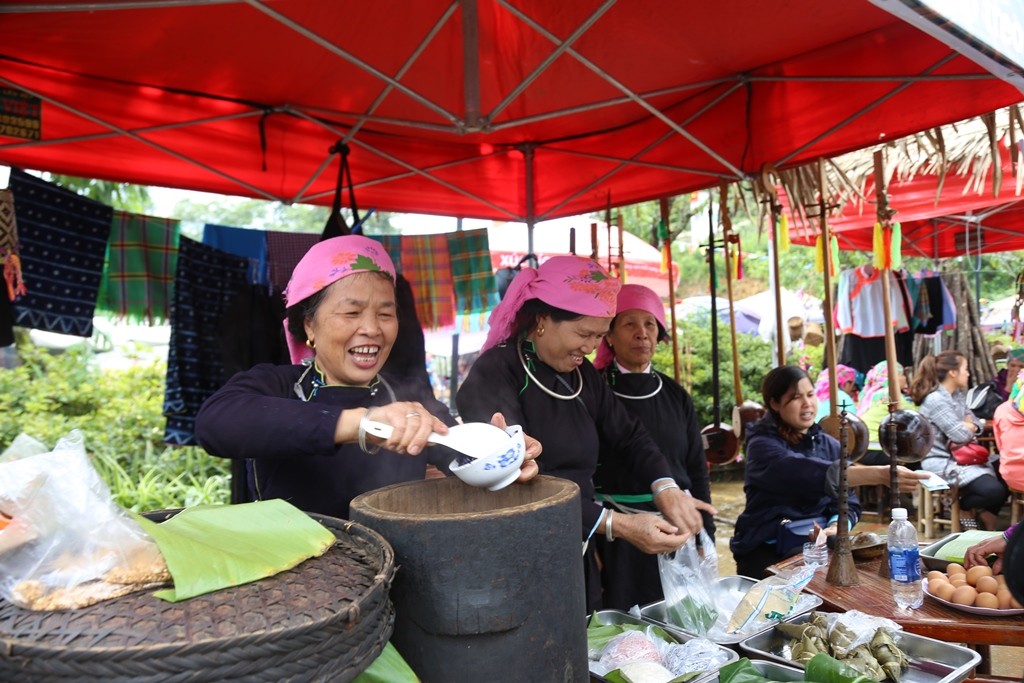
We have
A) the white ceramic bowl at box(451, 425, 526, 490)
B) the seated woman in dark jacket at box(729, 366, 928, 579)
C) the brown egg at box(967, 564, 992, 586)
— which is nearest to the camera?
the white ceramic bowl at box(451, 425, 526, 490)

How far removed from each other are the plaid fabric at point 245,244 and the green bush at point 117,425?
8.13ft

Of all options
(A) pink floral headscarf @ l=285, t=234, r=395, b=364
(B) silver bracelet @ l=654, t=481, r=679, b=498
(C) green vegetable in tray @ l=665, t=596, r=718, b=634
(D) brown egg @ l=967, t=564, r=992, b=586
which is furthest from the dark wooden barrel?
(D) brown egg @ l=967, t=564, r=992, b=586

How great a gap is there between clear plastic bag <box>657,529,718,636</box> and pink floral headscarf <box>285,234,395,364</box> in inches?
48.1

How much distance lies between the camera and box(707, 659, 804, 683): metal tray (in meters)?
1.70

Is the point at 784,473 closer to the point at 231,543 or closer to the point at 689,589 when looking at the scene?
the point at 689,589

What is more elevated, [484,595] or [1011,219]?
[1011,219]

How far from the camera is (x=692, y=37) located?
10.2ft

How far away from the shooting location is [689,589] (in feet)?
7.00

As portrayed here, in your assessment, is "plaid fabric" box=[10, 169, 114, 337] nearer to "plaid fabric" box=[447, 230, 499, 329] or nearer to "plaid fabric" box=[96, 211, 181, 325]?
"plaid fabric" box=[96, 211, 181, 325]

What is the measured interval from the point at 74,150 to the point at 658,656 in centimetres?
352

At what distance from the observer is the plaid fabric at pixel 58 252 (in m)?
3.52

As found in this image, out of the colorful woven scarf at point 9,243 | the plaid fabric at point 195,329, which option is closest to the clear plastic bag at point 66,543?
the colorful woven scarf at point 9,243

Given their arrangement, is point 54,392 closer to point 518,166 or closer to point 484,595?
point 518,166

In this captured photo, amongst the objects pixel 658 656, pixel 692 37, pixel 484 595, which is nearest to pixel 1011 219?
pixel 692 37
